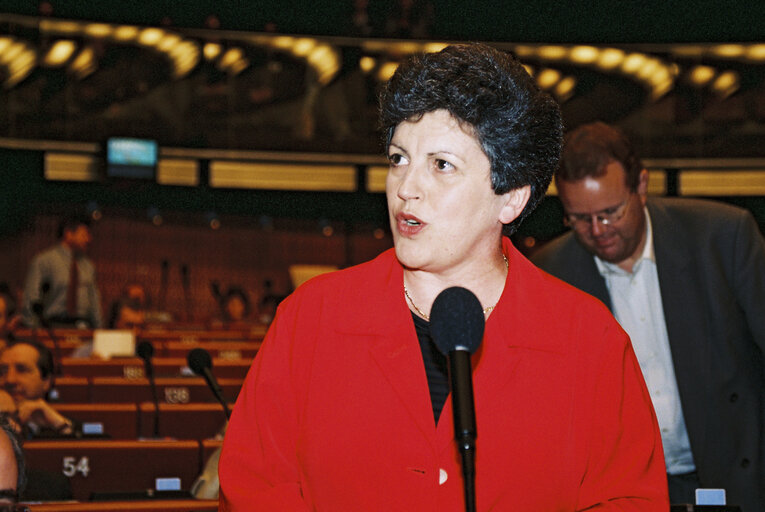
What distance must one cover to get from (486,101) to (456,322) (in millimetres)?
474

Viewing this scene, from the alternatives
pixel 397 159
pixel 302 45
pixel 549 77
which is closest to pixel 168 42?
pixel 302 45

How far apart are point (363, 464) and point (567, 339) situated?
40 centimetres

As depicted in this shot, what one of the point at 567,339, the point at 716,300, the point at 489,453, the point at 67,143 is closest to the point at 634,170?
the point at 716,300

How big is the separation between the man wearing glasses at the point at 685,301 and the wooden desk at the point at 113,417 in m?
2.77

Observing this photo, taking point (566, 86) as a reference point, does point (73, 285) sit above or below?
below

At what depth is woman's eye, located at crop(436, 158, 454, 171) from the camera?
1.51 metres

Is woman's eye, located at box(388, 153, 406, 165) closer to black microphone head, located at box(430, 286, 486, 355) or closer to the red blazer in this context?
the red blazer

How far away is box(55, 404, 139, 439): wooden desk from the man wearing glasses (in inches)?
109

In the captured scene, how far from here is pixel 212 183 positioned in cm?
1472

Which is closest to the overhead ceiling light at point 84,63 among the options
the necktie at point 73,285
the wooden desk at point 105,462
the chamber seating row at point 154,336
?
the necktie at point 73,285

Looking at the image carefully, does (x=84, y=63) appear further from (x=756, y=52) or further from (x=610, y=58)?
(x=756, y=52)

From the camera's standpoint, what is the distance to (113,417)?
15.3ft

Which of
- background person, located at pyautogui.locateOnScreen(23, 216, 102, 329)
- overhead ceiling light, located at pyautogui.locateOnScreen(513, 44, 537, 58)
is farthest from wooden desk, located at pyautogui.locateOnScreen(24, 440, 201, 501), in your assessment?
overhead ceiling light, located at pyautogui.locateOnScreen(513, 44, 537, 58)

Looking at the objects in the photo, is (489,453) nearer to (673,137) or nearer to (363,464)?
(363,464)
